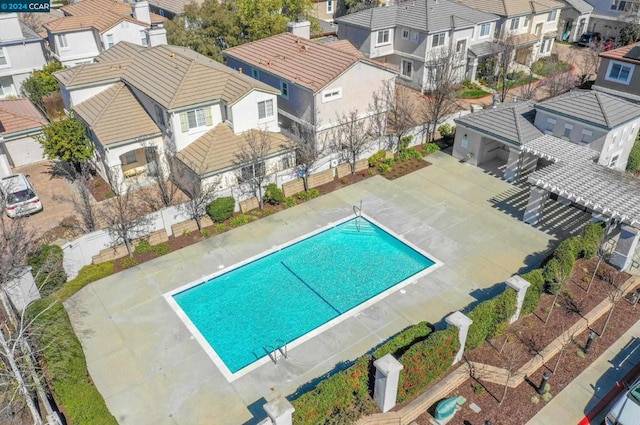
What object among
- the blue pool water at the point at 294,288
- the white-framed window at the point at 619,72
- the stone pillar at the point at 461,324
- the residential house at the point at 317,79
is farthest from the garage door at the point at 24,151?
the white-framed window at the point at 619,72

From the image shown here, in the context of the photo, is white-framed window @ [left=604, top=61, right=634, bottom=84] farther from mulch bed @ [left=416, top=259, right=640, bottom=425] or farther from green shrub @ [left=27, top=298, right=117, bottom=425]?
green shrub @ [left=27, top=298, right=117, bottom=425]

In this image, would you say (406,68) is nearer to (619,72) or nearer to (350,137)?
(619,72)

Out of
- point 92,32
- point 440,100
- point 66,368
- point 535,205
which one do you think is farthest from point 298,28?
point 66,368

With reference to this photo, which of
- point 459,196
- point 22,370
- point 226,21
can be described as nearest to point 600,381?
point 459,196

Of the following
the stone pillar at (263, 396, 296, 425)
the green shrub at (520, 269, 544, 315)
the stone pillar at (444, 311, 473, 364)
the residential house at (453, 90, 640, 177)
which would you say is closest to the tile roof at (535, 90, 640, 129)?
the residential house at (453, 90, 640, 177)

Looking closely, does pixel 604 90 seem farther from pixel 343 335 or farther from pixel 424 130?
pixel 343 335

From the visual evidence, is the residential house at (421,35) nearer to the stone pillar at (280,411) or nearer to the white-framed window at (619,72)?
the white-framed window at (619,72)
